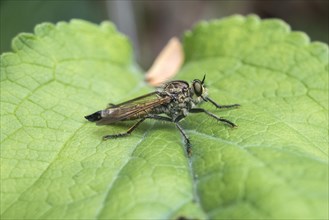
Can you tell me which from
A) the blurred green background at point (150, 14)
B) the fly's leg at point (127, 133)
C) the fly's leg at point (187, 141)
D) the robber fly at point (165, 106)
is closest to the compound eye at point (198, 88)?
the robber fly at point (165, 106)

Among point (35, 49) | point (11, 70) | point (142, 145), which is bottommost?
point (142, 145)

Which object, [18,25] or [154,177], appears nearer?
[154,177]

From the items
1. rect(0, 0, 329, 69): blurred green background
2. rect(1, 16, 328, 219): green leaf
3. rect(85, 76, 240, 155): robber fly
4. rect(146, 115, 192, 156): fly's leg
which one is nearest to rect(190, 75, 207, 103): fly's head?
rect(85, 76, 240, 155): robber fly

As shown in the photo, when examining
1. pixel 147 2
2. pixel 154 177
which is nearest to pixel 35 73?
pixel 154 177

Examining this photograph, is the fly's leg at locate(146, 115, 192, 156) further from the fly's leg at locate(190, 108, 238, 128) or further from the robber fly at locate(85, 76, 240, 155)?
the fly's leg at locate(190, 108, 238, 128)

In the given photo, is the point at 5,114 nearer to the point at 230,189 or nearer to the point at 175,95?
the point at 175,95
